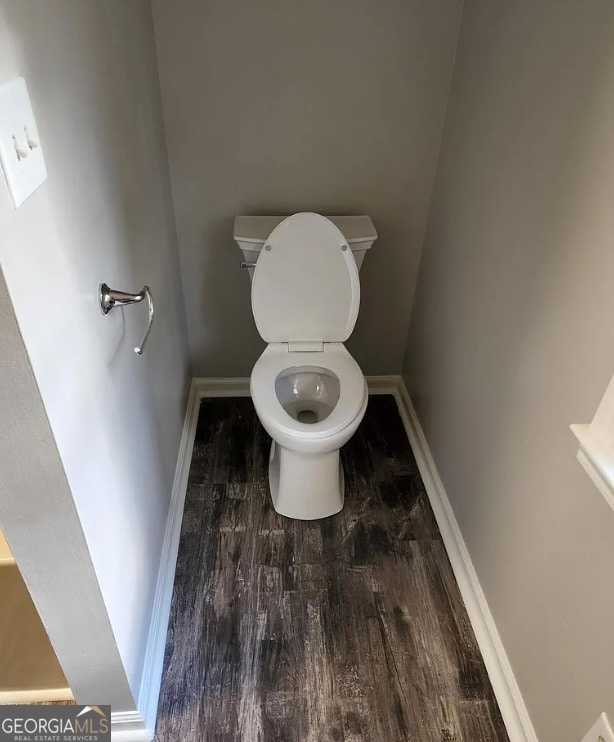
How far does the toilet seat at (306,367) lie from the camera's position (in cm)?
158

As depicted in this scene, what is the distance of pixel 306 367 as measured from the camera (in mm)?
1838

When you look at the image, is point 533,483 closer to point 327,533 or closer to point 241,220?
point 327,533

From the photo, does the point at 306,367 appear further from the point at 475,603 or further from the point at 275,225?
the point at 475,603

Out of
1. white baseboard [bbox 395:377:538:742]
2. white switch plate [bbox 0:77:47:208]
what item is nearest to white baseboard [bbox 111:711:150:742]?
white baseboard [bbox 395:377:538:742]

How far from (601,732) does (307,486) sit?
97cm

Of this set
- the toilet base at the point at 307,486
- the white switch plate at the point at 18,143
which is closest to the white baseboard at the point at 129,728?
the toilet base at the point at 307,486

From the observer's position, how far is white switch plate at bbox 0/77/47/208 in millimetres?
652

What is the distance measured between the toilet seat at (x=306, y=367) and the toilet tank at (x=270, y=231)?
31 cm

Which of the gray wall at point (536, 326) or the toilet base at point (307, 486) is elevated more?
the gray wall at point (536, 326)

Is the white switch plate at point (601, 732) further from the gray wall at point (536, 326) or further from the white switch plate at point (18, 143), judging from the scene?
the white switch plate at point (18, 143)

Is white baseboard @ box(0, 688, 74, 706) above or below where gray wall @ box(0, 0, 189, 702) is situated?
below

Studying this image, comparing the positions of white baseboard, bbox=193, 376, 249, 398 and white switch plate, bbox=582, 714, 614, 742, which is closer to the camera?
white switch plate, bbox=582, 714, 614, 742

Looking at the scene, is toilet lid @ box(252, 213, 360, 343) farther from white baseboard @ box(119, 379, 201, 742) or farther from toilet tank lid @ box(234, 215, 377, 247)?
white baseboard @ box(119, 379, 201, 742)

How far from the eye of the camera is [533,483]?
121 centimetres
